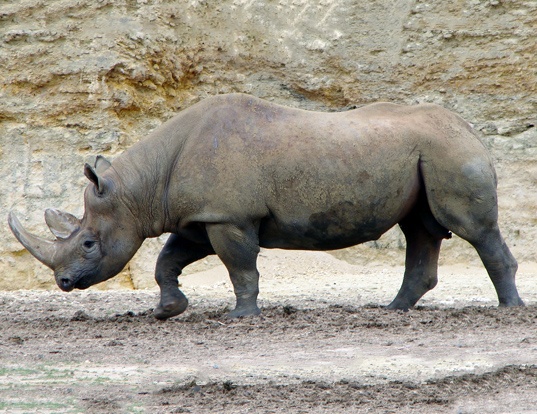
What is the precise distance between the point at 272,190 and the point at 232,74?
5.35 m

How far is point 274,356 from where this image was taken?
6234 millimetres

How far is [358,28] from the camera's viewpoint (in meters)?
13.0

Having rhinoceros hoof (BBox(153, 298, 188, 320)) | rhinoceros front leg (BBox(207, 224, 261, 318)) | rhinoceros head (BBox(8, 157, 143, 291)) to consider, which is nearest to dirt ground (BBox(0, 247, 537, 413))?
rhinoceros hoof (BBox(153, 298, 188, 320))

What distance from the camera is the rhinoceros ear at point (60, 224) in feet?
26.6

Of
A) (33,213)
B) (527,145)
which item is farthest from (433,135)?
(33,213)

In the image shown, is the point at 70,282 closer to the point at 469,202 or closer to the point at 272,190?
the point at 272,190

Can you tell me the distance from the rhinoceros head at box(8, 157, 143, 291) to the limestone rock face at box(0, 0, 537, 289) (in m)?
4.19

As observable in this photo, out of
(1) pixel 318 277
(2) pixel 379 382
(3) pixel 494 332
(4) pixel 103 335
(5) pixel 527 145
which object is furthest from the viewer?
(5) pixel 527 145

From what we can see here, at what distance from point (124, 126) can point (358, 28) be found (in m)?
3.16

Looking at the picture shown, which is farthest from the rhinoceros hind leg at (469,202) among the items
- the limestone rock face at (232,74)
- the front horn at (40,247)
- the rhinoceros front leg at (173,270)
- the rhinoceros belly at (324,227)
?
the limestone rock face at (232,74)

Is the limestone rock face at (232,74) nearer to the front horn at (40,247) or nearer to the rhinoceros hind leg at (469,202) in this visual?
the front horn at (40,247)

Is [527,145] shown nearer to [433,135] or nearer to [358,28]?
[358,28]

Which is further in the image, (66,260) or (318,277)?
(318,277)

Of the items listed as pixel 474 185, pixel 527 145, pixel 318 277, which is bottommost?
pixel 318 277
